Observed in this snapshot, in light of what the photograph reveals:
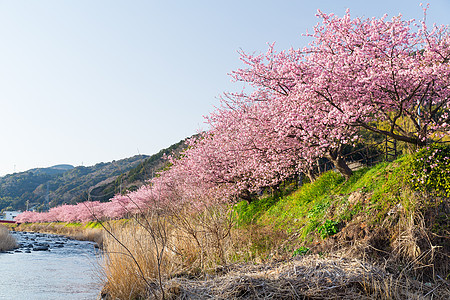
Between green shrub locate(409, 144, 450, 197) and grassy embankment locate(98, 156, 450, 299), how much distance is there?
0.17 meters

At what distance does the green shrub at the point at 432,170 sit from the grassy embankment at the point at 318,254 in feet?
0.56

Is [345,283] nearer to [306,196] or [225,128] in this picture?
[306,196]

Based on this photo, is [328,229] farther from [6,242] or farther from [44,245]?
[44,245]

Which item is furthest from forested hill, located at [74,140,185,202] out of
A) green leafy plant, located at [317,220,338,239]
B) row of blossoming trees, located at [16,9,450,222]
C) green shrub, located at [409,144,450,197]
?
green shrub, located at [409,144,450,197]

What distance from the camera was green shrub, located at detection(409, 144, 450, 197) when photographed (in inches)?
266

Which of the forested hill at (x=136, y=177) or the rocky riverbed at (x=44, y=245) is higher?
the forested hill at (x=136, y=177)

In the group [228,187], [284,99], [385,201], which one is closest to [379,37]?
[284,99]

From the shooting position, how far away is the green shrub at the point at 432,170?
266 inches

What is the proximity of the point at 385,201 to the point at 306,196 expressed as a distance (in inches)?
180

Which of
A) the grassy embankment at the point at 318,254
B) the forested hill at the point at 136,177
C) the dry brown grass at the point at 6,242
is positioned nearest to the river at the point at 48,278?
the grassy embankment at the point at 318,254

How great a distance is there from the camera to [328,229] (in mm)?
7867

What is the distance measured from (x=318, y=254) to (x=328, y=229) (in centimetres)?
202

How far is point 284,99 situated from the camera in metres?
11.0

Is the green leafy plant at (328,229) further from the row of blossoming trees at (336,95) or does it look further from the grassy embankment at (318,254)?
the row of blossoming trees at (336,95)
